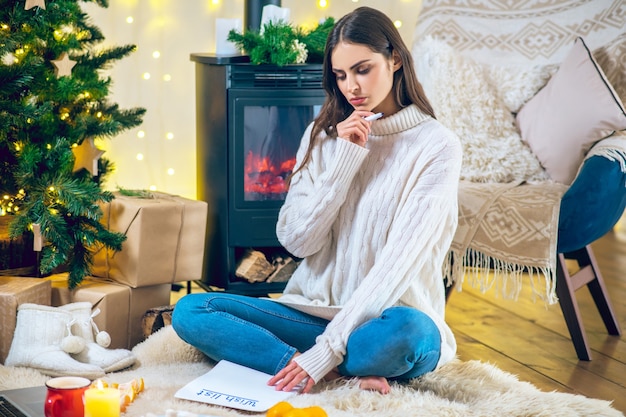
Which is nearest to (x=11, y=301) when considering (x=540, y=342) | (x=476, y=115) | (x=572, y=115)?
(x=540, y=342)

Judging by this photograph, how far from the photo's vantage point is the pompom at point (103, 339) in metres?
2.28

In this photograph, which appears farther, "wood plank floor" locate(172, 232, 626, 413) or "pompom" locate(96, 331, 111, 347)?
"wood plank floor" locate(172, 232, 626, 413)

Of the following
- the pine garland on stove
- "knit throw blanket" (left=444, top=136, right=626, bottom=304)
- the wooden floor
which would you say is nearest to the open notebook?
the wooden floor

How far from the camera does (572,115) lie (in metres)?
2.88

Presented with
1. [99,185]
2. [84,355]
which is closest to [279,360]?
[84,355]

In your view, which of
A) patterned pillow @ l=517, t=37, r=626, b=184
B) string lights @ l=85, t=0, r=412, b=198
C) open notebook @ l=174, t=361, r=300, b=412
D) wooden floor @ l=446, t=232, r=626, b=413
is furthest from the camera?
string lights @ l=85, t=0, r=412, b=198

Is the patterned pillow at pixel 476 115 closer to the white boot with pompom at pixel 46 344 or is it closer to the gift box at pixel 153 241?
the gift box at pixel 153 241

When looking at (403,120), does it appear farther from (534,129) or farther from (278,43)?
(534,129)

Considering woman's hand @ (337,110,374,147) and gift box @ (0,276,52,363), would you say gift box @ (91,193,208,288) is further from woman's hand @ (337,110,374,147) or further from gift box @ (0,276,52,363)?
woman's hand @ (337,110,374,147)

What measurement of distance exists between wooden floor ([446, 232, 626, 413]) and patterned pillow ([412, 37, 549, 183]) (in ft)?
1.64

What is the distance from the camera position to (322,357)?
192 centimetres

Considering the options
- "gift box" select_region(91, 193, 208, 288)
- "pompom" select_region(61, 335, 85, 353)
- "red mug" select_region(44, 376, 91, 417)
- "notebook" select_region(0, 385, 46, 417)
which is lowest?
"notebook" select_region(0, 385, 46, 417)

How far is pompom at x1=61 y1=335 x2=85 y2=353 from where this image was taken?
218cm

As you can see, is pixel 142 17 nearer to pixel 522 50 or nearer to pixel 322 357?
pixel 522 50
